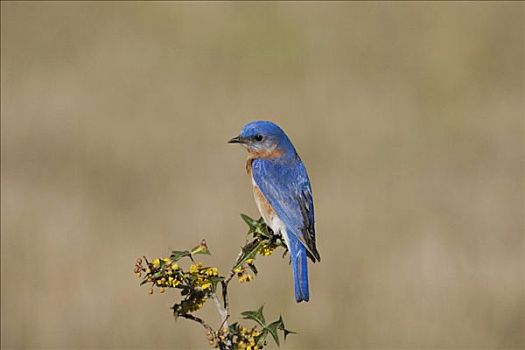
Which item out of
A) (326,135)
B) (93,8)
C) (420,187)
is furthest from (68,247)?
(93,8)

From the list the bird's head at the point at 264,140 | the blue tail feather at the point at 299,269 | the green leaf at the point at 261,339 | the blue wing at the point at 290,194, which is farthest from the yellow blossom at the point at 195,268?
the bird's head at the point at 264,140

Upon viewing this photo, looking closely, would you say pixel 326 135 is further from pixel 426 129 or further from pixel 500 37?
pixel 500 37

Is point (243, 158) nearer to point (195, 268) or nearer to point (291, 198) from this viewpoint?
point (291, 198)

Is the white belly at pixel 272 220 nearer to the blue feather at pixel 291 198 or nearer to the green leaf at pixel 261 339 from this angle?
the blue feather at pixel 291 198

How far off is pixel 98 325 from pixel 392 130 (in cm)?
528

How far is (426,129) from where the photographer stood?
12.8 meters

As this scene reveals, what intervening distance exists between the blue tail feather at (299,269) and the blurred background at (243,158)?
215 cm

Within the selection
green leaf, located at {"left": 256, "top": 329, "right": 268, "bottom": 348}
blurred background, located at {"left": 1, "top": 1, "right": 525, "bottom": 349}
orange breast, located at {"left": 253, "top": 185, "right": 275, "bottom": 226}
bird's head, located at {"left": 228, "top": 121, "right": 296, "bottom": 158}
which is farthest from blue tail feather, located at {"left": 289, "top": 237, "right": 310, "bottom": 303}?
blurred background, located at {"left": 1, "top": 1, "right": 525, "bottom": 349}

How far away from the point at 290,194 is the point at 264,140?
1.10 feet

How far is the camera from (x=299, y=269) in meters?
5.06

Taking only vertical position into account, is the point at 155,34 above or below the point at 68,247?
above

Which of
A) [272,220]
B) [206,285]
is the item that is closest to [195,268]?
[206,285]

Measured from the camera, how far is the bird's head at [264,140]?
5.67 m

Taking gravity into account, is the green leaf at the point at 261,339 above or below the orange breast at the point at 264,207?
below
